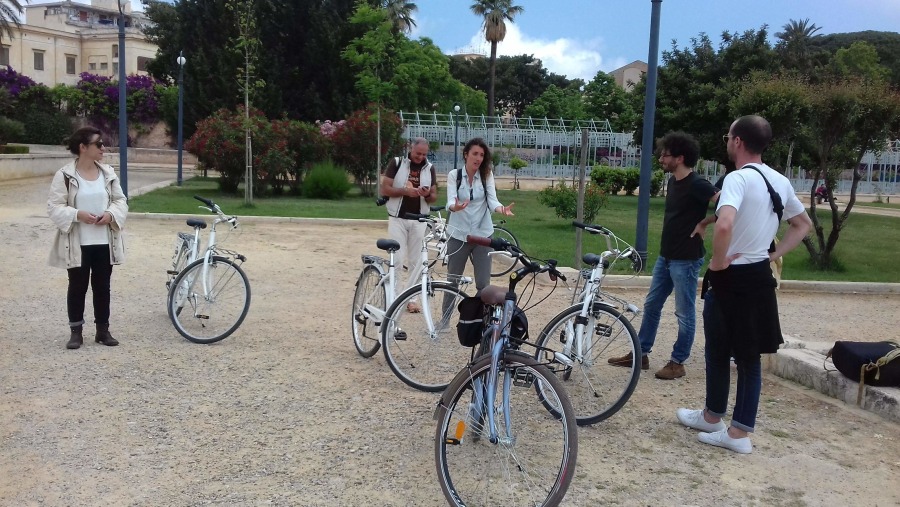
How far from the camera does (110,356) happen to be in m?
6.09

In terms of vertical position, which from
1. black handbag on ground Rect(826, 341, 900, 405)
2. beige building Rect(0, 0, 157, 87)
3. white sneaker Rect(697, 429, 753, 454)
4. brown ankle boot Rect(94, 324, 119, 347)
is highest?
beige building Rect(0, 0, 157, 87)

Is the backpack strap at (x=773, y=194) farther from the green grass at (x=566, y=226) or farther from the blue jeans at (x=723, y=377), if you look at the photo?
the green grass at (x=566, y=226)

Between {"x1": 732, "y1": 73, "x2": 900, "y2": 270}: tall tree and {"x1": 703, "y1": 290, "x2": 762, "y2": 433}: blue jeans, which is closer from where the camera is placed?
{"x1": 703, "y1": 290, "x2": 762, "y2": 433}: blue jeans

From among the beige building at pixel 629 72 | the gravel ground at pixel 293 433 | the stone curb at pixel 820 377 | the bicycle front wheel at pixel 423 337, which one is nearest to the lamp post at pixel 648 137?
the gravel ground at pixel 293 433

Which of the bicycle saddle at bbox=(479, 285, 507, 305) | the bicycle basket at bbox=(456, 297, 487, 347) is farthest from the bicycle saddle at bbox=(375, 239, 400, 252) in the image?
the bicycle saddle at bbox=(479, 285, 507, 305)

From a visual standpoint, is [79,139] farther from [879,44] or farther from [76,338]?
[879,44]

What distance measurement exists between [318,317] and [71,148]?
270 cm

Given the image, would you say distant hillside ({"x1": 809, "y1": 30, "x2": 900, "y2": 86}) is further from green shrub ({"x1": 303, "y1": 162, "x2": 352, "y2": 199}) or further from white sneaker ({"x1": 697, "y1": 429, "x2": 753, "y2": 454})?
white sneaker ({"x1": 697, "y1": 429, "x2": 753, "y2": 454})

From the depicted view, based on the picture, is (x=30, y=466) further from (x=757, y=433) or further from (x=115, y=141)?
(x=115, y=141)

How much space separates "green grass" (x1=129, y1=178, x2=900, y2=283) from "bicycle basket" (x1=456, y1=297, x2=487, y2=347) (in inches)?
289

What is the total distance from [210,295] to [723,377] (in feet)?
13.3

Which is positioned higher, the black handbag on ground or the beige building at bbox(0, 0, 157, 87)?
the beige building at bbox(0, 0, 157, 87)

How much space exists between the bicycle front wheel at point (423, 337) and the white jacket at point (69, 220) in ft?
7.80

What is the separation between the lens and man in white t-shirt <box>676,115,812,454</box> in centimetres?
435
